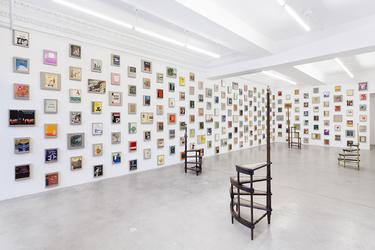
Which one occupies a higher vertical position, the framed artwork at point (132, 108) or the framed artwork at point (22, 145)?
the framed artwork at point (132, 108)

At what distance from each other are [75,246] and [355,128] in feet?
37.1

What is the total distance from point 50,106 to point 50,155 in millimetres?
988

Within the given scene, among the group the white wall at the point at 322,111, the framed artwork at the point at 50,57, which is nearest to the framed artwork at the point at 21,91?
the framed artwork at the point at 50,57

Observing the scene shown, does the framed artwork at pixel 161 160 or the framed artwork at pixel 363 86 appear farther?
the framed artwork at pixel 363 86

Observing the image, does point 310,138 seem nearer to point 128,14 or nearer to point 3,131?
point 128,14

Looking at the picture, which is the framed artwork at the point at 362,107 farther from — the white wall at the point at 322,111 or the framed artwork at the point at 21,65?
the framed artwork at the point at 21,65

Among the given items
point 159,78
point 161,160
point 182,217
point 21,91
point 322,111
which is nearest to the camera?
point 182,217

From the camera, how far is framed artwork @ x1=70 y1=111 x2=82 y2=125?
4.27m

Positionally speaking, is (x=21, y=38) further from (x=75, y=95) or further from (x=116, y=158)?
(x=116, y=158)

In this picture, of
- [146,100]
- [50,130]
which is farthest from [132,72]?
[50,130]

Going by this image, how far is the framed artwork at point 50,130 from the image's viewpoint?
3930 mm

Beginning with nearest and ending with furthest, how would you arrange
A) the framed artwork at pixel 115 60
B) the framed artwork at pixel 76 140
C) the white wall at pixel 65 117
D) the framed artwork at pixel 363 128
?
1. the white wall at pixel 65 117
2. the framed artwork at pixel 76 140
3. the framed artwork at pixel 115 60
4. the framed artwork at pixel 363 128

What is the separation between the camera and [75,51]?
430cm

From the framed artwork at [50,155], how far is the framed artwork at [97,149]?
29.4 inches
